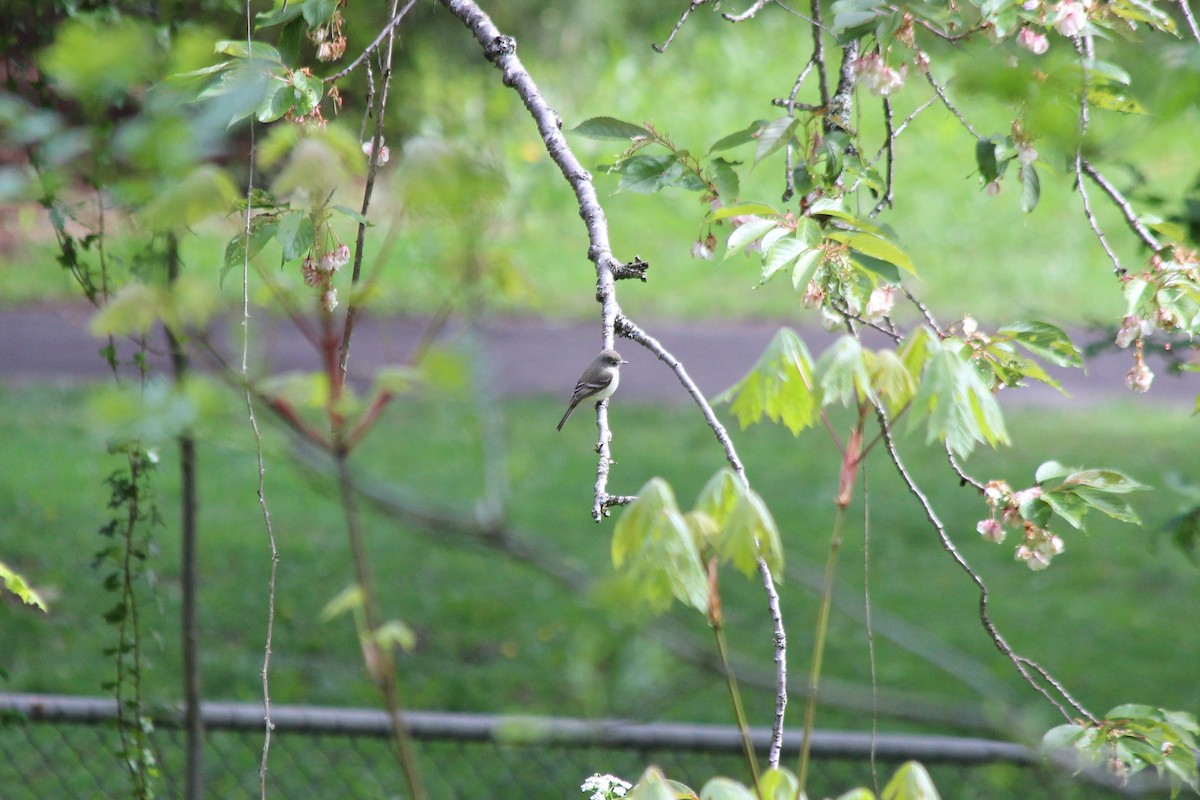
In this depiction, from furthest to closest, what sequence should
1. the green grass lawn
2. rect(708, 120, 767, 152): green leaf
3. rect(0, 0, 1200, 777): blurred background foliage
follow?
1. the green grass lawn
2. rect(708, 120, 767, 152): green leaf
3. rect(0, 0, 1200, 777): blurred background foliage

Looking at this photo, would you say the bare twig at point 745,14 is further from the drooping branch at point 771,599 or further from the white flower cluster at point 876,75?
the drooping branch at point 771,599

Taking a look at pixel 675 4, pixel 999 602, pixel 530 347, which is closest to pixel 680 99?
pixel 675 4

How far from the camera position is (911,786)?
3.38ft

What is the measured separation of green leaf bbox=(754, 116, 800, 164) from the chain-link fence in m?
1.37

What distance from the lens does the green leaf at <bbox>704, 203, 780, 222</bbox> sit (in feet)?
4.92

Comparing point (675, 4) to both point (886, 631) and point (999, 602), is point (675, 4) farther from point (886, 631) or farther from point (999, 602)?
point (886, 631)

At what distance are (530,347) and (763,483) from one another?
320 centimetres

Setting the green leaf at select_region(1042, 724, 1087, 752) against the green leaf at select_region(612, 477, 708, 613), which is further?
the green leaf at select_region(1042, 724, 1087, 752)

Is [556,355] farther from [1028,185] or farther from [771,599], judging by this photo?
[771,599]

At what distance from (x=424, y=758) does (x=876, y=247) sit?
261cm

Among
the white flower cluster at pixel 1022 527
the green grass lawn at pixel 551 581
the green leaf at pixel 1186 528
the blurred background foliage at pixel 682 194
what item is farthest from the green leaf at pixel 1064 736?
the blurred background foliage at pixel 682 194

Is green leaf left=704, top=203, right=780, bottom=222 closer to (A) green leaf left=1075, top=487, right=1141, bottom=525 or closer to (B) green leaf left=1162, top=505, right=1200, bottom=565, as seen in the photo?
(A) green leaf left=1075, top=487, right=1141, bottom=525

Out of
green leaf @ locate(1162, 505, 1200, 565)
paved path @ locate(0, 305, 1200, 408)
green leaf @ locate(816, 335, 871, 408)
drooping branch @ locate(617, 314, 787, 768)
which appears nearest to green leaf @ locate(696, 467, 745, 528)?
drooping branch @ locate(617, 314, 787, 768)

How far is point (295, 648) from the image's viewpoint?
467cm
